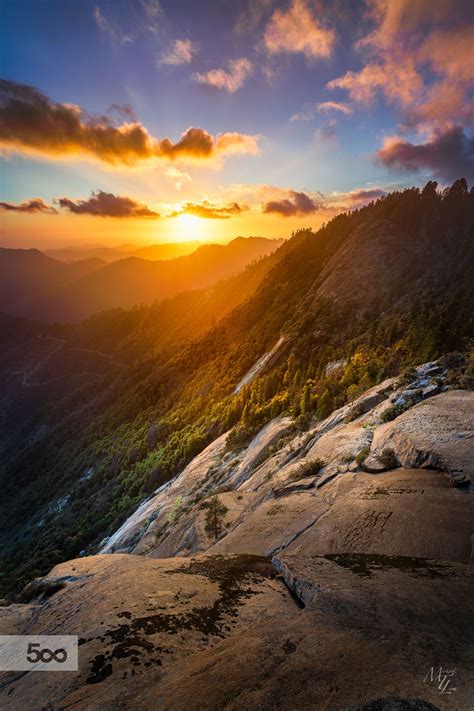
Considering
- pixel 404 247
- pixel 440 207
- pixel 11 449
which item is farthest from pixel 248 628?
pixel 11 449

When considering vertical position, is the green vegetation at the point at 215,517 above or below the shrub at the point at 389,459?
below

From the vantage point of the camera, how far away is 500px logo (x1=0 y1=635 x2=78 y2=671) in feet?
30.0

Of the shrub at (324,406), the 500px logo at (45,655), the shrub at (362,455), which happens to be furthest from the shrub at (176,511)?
the 500px logo at (45,655)

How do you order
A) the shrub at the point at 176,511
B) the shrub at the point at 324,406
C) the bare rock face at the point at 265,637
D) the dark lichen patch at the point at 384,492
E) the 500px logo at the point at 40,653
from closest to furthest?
the bare rock face at the point at 265,637 < the 500px logo at the point at 40,653 < the dark lichen patch at the point at 384,492 < the shrub at the point at 176,511 < the shrub at the point at 324,406

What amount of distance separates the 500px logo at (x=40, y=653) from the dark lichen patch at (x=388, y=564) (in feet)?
27.9

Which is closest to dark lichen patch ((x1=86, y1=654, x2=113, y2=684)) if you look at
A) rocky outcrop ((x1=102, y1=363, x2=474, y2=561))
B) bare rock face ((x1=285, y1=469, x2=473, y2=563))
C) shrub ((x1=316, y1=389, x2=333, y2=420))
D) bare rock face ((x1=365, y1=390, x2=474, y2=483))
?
bare rock face ((x1=285, y1=469, x2=473, y2=563))

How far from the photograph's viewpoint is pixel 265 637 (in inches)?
345

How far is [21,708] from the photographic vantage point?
778cm

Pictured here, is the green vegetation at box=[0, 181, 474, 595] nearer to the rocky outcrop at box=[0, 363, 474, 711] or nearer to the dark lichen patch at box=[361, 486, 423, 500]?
the rocky outcrop at box=[0, 363, 474, 711]

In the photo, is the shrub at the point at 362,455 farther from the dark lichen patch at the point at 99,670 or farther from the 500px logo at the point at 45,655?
the 500px logo at the point at 45,655

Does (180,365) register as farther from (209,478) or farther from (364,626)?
(364,626)

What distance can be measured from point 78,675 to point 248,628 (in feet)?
13.9

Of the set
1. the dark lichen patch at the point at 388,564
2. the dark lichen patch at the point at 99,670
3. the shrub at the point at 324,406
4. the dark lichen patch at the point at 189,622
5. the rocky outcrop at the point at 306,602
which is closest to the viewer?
the rocky outcrop at the point at 306,602

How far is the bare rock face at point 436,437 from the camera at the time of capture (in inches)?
591
